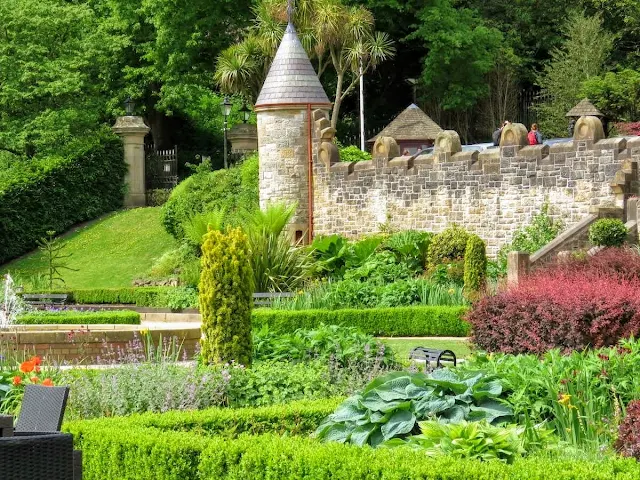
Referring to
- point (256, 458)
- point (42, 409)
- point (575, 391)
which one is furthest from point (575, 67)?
point (42, 409)

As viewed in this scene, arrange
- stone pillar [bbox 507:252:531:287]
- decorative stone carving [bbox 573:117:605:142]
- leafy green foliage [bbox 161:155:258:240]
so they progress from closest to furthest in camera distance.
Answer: stone pillar [bbox 507:252:531:287]
decorative stone carving [bbox 573:117:605:142]
leafy green foliage [bbox 161:155:258:240]

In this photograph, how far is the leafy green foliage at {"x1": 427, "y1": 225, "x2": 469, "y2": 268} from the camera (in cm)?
2488

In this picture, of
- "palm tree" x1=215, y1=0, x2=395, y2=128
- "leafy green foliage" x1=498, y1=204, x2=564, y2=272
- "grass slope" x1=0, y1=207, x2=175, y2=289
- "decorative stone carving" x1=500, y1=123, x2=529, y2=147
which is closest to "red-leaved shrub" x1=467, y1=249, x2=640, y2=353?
"leafy green foliage" x1=498, y1=204, x2=564, y2=272

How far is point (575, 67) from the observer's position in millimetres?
40250

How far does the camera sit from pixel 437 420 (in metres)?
8.36

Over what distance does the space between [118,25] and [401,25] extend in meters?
9.09

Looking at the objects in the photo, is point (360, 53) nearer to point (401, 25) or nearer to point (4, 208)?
point (401, 25)

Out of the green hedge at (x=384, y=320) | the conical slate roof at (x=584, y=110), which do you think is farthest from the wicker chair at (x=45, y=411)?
the conical slate roof at (x=584, y=110)

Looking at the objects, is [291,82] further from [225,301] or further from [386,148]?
[225,301]

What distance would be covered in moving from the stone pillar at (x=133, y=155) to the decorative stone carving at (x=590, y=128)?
17530mm

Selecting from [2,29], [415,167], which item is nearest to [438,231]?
[415,167]

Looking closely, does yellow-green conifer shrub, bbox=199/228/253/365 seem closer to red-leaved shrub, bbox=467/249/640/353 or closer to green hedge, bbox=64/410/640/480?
green hedge, bbox=64/410/640/480

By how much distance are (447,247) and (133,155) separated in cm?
1638

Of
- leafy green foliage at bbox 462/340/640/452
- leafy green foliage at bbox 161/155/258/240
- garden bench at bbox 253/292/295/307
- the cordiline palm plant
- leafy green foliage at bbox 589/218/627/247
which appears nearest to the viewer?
leafy green foliage at bbox 462/340/640/452
